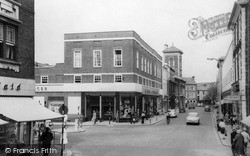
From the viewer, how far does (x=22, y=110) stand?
14500 millimetres

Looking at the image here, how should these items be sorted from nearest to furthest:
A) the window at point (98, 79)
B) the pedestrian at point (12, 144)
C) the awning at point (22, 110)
A: the awning at point (22, 110)
the pedestrian at point (12, 144)
the window at point (98, 79)

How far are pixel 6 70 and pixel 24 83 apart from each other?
165cm

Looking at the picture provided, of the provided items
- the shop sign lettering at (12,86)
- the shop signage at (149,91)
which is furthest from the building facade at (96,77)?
the shop sign lettering at (12,86)

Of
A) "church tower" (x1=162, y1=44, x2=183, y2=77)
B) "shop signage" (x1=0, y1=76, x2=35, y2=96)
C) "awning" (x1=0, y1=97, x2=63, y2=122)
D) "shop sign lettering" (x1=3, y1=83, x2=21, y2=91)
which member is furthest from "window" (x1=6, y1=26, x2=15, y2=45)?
"church tower" (x1=162, y1=44, x2=183, y2=77)

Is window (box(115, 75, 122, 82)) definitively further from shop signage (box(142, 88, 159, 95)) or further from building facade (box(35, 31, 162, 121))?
shop signage (box(142, 88, 159, 95))

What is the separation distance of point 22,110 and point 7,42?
12.2 ft

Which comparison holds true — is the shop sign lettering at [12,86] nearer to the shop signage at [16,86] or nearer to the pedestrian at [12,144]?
the shop signage at [16,86]

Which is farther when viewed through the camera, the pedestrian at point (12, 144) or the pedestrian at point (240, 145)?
the pedestrian at point (12, 144)

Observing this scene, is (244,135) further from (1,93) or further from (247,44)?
(247,44)

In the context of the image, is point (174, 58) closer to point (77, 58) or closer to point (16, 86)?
point (77, 58)

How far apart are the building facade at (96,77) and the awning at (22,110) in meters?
27.8

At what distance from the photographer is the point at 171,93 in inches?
3583

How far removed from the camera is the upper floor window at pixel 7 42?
15.6 meters

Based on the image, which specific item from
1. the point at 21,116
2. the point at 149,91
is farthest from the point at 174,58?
the point at 21,116
